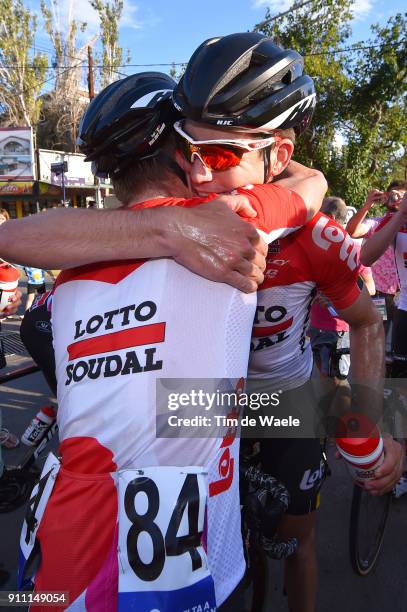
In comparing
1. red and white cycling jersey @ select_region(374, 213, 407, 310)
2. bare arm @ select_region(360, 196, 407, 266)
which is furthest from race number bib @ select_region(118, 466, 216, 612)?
red and white cycling jersey @ select_region(374, 213, 407, 310)

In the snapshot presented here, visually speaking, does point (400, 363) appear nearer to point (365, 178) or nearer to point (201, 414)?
point (201, 414)

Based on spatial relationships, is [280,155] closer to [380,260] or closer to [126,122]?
[126,122]

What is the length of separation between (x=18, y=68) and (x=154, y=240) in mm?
37594

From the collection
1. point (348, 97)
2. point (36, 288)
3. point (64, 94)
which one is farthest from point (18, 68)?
point (36, 288)

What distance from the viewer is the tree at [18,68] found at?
31969mm

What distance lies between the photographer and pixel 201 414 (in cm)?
106

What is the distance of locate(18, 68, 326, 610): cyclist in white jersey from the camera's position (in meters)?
0.92

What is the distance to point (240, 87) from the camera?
1.37m

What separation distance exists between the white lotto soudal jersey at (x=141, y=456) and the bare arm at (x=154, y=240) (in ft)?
0.12

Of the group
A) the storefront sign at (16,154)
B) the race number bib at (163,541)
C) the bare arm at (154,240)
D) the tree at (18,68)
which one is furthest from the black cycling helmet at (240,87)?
the tree at (18,68)

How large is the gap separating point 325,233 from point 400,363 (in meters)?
2.35

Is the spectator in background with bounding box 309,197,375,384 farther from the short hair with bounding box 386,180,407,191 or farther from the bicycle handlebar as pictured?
the bicycle handlebar

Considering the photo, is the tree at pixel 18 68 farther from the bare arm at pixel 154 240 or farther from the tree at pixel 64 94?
the bare arm at pixel 154 240

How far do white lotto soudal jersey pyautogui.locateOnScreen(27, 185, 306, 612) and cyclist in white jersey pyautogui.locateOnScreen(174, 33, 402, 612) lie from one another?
451mm
